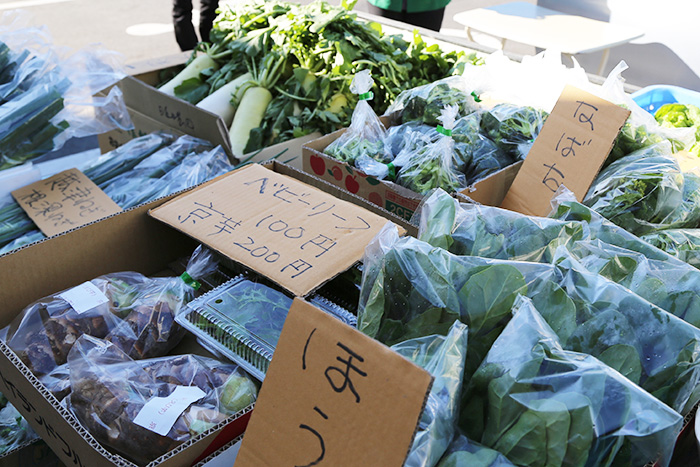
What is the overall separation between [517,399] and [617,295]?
0.31 meters

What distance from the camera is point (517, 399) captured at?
0.74 meters

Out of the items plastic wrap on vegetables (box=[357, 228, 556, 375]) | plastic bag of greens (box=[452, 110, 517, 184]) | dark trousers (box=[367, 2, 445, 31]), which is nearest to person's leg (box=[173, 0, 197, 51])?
dark trousers (box=[367, 2, 445, 31])

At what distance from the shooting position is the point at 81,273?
1.51 meters

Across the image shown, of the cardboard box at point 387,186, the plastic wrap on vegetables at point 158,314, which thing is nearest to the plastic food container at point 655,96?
the cardboard box at point 387,186

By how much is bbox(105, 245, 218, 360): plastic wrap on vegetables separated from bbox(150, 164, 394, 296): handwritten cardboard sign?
124mm

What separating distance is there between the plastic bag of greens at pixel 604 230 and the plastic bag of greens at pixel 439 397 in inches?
20.7

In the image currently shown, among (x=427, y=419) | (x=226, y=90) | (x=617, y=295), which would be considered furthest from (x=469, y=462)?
(x=226, y=90)

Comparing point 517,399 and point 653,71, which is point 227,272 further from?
point 653,71

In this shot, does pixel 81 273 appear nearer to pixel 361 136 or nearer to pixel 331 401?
pixel 361 136

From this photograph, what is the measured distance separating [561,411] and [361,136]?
52.7 inches

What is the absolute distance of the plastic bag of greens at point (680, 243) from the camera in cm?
122

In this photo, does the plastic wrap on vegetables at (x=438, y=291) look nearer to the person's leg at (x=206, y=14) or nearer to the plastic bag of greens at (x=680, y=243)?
the plastic bag of greens at (x=680, y=243)

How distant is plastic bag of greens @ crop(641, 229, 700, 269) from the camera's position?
4.02ft

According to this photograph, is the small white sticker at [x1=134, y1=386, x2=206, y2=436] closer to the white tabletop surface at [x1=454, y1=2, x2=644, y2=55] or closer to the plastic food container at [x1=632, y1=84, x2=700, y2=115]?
the plastic food container at [x1=632, y1=84, x2=700, y2=115]
